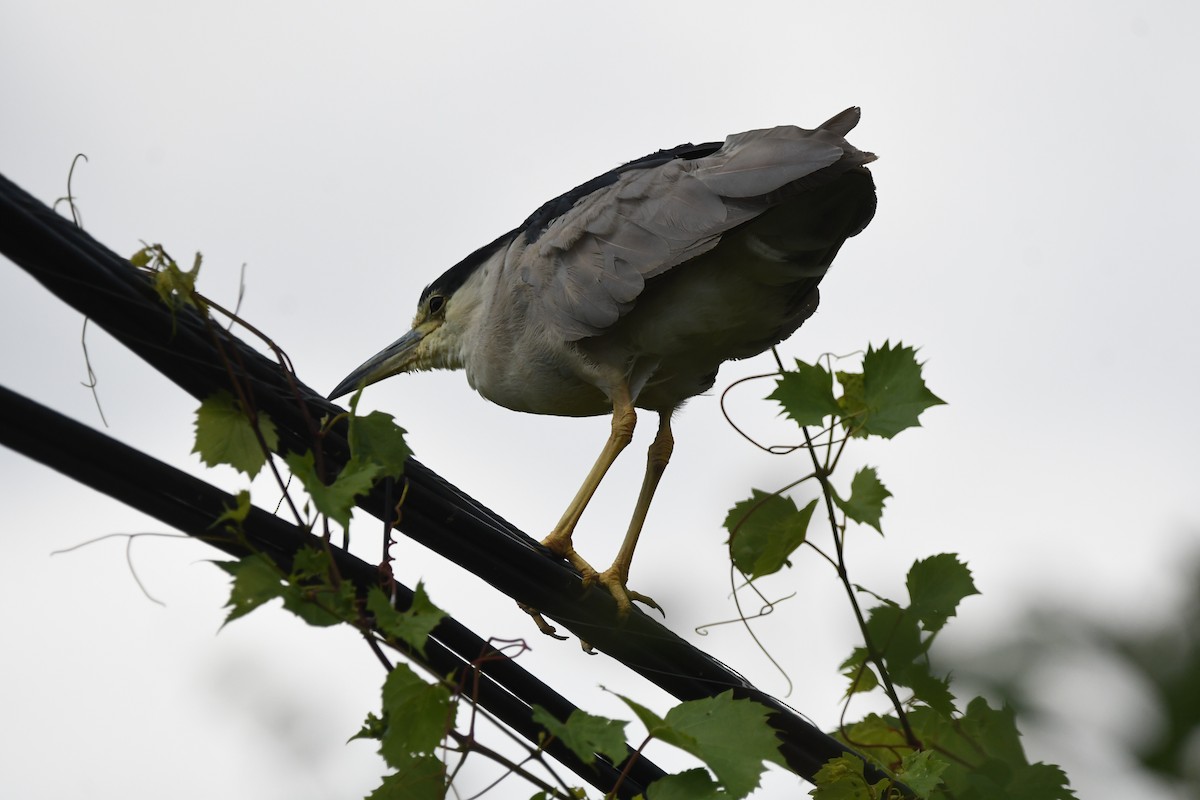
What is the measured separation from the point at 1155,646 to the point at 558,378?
2.44m

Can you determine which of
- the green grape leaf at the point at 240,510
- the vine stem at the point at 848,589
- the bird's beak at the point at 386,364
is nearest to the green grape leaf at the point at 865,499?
the vine stem at the point at 848,589

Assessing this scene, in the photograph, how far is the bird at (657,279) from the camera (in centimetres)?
417

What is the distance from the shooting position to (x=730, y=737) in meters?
2.48

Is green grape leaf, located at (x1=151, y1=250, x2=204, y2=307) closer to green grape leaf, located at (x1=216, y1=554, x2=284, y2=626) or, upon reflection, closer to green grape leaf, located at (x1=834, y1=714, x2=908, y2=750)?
green grape leaf, located at (x1=216, y1=554, x2=284, y2=626)

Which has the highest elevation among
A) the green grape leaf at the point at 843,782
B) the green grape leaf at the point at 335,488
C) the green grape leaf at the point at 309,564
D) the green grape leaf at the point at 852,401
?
the green grape leaf at the point at 852,401

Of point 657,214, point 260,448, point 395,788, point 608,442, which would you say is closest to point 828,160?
point 657,214

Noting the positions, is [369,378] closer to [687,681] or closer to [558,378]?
[558,378]

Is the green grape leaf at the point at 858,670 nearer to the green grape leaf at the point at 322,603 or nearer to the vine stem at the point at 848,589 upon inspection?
the vine stem at the point at 848,589

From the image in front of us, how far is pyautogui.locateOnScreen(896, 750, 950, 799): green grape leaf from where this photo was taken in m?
2.85

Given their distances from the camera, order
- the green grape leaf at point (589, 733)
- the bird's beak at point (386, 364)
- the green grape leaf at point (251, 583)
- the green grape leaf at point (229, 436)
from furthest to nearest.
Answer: the bird's beak at point (386, 364)
the green grape leaf at point (229, 436)
the green grape leaf at point (589, 733)
the green grape leaf at point (251, 583)

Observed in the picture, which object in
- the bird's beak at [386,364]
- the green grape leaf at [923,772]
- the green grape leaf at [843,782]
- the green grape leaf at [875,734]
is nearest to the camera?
the green grape leaf at [923,772]

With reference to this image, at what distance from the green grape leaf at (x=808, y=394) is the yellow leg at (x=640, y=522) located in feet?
3.85

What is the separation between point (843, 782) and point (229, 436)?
169 centimetres

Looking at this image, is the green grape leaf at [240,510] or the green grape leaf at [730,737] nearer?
the green grape leaf at [240,510]
